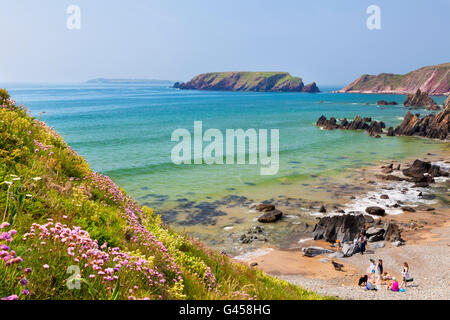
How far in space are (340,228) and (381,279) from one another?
7346 mm

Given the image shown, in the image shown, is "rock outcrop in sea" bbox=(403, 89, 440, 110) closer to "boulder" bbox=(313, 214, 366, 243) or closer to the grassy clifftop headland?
"boulder" bbox=(313, 214, 366, 243)

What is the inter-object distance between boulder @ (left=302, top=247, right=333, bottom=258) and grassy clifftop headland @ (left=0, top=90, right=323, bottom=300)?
14.0 meters

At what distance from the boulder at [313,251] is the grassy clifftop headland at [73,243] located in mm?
13998

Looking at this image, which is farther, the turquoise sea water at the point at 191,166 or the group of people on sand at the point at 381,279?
the turquoise sea water at the point at 191,166

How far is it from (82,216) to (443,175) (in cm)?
4701

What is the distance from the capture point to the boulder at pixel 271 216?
→ 28.7m

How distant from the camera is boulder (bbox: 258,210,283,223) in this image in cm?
2866

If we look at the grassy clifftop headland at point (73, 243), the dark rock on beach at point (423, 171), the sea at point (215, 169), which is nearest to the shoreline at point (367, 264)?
the sea at point (215, 169)

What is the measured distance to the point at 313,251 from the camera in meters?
23.3

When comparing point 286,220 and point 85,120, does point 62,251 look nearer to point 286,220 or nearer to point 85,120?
point 286,220

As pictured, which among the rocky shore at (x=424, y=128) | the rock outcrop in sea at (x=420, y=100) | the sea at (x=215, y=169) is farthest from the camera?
the rock outcrop in sea at (x=420, y=100)

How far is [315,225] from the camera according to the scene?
27500 mm

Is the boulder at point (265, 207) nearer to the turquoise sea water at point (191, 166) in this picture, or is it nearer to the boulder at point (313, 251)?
the turquoise sea water at point (191, 166)

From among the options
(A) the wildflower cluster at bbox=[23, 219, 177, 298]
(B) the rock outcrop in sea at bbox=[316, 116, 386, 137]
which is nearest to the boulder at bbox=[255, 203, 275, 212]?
(A) the wildflower cluster at bbox=[23, 219, 177, 298]
